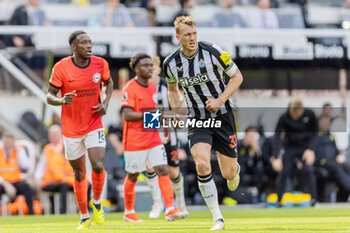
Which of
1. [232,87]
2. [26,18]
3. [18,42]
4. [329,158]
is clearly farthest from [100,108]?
[329,158]

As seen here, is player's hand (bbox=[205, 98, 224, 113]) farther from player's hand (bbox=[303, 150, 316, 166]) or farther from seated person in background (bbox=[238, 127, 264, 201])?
seated person in background (bbox=[238, 127, 264, 201])

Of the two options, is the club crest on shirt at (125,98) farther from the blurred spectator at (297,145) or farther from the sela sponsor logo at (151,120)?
the blurred spectator at (297,145)

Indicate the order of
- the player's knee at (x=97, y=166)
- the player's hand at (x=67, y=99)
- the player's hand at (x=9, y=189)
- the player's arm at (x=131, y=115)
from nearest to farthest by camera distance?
the player's hand at (x=67, y=99) < the player's knee at (x=97, y=166) < the player's arm at (x=131, y=115) < the player's hand at (x=9, y=189)

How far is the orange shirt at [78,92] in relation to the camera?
904 cm

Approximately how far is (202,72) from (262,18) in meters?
8.90

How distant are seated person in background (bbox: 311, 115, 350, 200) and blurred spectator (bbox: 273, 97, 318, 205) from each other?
0.61m

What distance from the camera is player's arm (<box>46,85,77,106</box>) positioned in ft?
28.1

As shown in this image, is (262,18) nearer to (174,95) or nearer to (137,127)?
(137,127)

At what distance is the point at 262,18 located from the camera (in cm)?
1678

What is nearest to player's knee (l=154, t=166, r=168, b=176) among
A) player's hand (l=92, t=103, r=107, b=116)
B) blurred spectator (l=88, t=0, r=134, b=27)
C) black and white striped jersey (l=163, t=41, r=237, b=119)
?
player's hand (l=92, t=103, r=107, b=116)

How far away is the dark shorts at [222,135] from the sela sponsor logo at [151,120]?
232cm

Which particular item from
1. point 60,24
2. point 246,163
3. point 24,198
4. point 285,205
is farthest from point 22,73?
point 285,205

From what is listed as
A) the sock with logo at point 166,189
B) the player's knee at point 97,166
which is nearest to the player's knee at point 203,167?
the player's knee at point 97,166

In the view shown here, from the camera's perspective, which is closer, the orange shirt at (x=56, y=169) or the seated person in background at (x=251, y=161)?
the orange shirt at (x=56, y=169)
